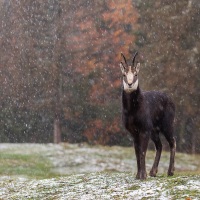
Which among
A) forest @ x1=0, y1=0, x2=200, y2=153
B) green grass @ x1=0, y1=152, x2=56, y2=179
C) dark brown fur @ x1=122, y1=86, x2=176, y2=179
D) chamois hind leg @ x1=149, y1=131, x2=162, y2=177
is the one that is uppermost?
forest @ x1=0, y1=0, x2=200, y2=153

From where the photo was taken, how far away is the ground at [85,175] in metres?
11.3

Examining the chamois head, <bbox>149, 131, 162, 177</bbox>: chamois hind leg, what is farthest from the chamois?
<bbox>149, 131, 162, 177</bbox>: chamois hind leg

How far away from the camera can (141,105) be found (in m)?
12.1

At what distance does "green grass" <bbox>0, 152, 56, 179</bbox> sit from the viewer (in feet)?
84.8

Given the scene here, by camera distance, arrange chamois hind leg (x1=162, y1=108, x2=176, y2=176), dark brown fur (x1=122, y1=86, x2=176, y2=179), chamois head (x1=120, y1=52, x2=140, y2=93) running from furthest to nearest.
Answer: chamois hind leg (x1=162, y1=108, x2=176, y2=176) → dark brown fur (x1=122, y1=86, x2=176, y2=179) → chamois head (x1=120, y1=52, x2=140, y2=93)

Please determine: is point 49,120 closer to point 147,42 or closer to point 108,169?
point 147,42

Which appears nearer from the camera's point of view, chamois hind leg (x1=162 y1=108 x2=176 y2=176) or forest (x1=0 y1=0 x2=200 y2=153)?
chamois hind leg (x1=162 y1=108 x2=176 y2=176)

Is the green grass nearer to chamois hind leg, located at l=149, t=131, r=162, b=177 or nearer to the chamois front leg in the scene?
chamois hind leg, located at l=149, t=131, r=162, b=177

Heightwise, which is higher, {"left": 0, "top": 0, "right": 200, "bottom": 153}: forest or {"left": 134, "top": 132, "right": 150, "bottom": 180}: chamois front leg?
{"left": 0, "top": 0, "right": 200, "bottom": 153}: forest

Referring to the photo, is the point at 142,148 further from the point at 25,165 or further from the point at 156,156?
the point at 25,165

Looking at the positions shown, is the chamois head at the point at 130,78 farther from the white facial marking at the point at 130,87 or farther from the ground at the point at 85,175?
the ground at the point at 85,175

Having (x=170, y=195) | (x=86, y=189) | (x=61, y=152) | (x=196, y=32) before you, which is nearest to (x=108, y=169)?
(x=61, y=152)

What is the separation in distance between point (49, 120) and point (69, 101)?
426cm

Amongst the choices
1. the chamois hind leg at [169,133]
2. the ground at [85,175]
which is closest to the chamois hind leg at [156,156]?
the ground at [85,175]
